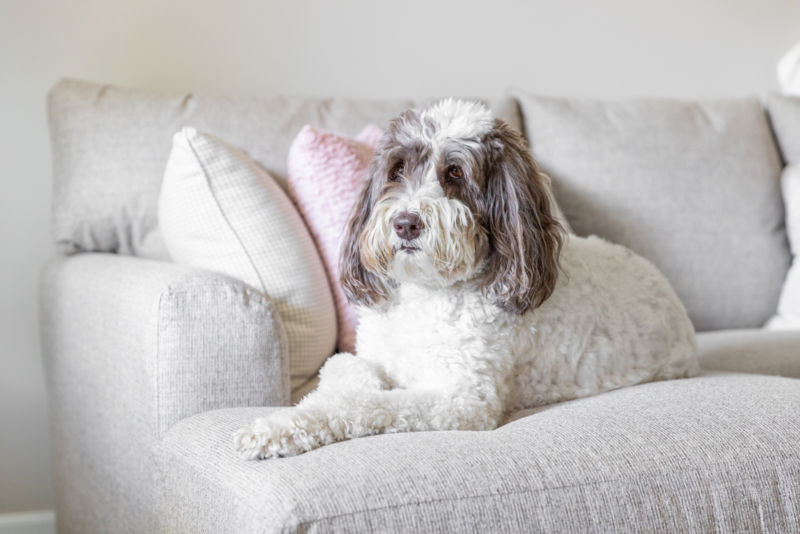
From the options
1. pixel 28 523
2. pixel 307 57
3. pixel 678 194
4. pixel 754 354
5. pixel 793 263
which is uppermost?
pixel 307 57

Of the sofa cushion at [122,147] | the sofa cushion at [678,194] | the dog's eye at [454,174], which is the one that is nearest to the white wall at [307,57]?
the sofa cushion at [122,147]

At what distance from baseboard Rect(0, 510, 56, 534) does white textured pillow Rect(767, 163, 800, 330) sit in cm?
240

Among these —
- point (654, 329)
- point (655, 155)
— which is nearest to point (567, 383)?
point (654, 329)

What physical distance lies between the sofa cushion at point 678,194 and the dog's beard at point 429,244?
3.97 ft

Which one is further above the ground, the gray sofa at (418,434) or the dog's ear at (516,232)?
the dog's ear at (516,232)

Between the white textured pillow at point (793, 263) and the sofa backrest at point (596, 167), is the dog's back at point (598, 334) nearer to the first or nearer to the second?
the sofa backrest at point (596, 167)

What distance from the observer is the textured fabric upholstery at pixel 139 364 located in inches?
66.2

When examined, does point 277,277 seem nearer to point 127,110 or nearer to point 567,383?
point 567,383

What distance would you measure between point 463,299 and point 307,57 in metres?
1.64

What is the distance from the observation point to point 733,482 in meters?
1.33

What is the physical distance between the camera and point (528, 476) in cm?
125

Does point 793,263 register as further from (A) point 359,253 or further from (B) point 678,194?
(A) point 359,253

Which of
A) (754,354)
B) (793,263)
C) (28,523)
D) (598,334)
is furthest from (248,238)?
(793,263)

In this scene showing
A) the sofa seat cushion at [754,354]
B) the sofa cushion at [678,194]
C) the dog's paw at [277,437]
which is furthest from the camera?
the sofa cushion at [678,194]
